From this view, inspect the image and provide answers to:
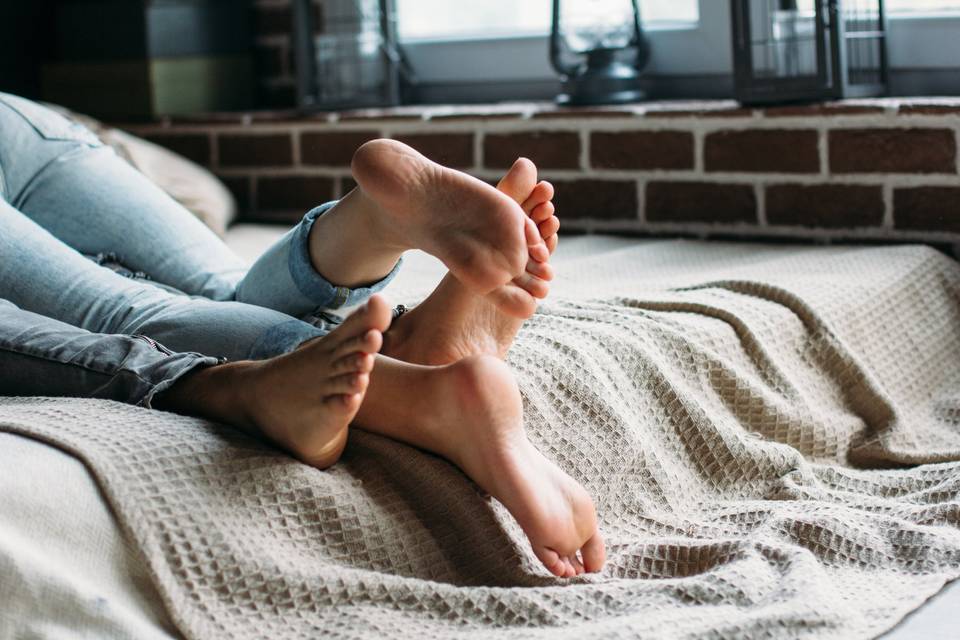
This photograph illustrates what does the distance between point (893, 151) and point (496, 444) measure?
1.06 meters

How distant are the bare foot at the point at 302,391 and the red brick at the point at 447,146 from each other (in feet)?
3.87

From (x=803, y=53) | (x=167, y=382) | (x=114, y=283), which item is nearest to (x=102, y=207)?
(x=114, y=283)

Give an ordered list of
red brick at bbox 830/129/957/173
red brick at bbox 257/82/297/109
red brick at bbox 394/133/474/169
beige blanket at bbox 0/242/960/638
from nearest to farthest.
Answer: beige blanket at bbox 0/242/960/638 → red brick at bbox 830/129/957/173 → red brick at bbox 394/133/474/169 → red brick at bbox 257/82/297/109

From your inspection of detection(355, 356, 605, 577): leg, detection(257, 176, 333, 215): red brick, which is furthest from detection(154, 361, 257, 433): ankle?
detection(257, 176, 333, 215): red brick

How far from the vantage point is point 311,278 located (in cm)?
126

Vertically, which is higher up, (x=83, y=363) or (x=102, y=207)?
(x=102, y=207)

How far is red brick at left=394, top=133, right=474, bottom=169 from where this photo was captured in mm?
2186

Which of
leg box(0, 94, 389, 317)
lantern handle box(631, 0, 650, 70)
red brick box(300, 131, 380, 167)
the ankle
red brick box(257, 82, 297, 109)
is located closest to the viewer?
the ankle

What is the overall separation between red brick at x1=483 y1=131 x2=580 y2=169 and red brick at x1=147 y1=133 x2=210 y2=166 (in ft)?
2.04

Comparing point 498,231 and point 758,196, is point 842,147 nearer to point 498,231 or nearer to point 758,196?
point 758,196

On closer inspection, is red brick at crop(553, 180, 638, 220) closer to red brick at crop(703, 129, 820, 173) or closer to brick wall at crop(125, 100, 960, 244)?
brick wall at crop(125, 100, 960, 244)

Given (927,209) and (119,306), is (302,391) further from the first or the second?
(927,209)

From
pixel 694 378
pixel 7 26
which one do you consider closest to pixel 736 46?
pixel 694 378

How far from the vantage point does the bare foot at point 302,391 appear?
0.94 meters
